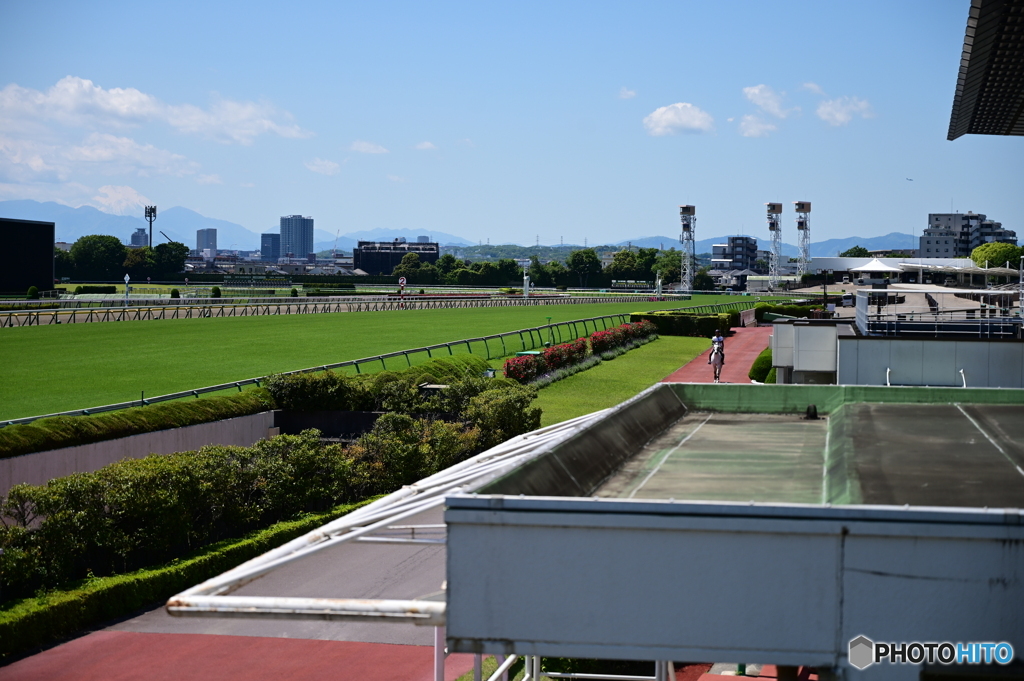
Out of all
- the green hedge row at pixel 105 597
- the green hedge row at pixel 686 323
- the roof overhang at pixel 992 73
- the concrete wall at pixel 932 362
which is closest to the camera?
the green hedge row at pixel 105 597

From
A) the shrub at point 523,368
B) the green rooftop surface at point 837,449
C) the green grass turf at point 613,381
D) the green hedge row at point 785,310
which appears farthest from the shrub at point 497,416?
the green hedge row at point 785,310

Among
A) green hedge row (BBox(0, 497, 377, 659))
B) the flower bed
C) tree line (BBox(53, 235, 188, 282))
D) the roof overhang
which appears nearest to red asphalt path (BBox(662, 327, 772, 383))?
the flower bed

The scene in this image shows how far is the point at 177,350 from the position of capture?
34.2m

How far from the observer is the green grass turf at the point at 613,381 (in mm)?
27672

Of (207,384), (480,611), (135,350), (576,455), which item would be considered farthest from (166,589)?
(135,350)

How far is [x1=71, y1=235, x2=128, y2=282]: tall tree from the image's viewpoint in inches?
4845

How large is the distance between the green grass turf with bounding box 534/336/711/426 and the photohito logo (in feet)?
67.9

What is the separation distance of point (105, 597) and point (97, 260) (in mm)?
123947

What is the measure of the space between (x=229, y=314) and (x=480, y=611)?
54873 mm

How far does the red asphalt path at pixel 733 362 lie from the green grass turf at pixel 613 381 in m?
0.55

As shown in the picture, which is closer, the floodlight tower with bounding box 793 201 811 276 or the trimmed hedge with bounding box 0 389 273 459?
the trimmed hedge with bounding box 0 389 273 459

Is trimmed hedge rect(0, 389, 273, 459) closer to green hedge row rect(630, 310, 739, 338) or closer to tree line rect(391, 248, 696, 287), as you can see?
green hedge row rect(630, 310, 739, 338)

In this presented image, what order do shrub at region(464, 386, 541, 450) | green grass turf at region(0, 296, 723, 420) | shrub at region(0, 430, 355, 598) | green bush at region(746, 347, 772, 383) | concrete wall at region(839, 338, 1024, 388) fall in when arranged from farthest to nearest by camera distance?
green bush at region(746, 347, 772, 383), green grass turf at region(0, 296, 723, 420), shrub at region(464, 386, 541, 450), concrete wall at region(839, 338, 1024, 388), shrub at region(0, 430, 355, 598)

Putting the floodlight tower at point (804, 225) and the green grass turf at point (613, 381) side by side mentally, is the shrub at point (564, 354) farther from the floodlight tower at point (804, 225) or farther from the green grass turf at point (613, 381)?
the floodlight tower at point (804, 225)
